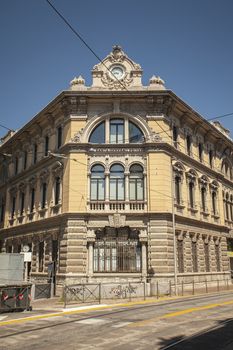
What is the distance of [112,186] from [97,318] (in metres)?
12.9

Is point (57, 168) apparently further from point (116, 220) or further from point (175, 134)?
point (175, 134)

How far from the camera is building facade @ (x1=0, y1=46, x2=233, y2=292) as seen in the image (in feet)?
81.0

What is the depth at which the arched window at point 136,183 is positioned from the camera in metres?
25.8

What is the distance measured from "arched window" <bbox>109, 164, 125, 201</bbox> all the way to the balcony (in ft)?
1.50

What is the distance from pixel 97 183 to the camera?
26109 mm

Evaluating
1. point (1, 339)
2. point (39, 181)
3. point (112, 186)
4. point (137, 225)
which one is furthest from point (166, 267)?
point (1, 339)

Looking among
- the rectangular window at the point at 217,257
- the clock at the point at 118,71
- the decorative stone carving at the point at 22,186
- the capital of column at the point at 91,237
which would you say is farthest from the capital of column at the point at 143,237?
the decorative stone carving at the point at 22,186

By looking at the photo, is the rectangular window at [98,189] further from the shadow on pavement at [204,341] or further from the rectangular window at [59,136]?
the shadow on pavement at [204,341]

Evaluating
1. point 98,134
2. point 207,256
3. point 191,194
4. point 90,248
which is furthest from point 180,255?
point 98,134

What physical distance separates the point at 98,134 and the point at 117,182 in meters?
3.98

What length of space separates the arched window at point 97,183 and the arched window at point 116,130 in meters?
2.36

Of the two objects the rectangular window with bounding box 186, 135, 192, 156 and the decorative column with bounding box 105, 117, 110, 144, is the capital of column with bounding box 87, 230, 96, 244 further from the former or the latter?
the rectangular window with bounding box 186, 135, 192, 156

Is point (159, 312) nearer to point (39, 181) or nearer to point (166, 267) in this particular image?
point (166, 267)

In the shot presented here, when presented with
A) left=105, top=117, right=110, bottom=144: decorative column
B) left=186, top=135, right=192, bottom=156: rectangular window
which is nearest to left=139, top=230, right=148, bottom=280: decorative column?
left=105, top=117, right=110, bottom=144: decorative column
